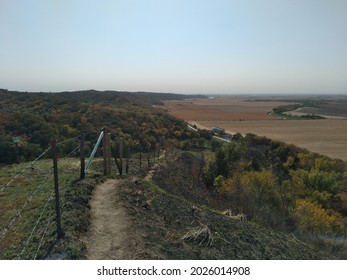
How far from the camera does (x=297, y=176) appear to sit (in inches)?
1505

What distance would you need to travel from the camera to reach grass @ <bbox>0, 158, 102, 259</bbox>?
6676 millimetres

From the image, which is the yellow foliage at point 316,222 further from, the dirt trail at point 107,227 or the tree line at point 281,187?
the dirt trail at point 107,227

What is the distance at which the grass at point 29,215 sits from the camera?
668cm

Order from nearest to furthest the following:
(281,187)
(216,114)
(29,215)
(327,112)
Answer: (29,215)
(281,187)
(216,114)
(327,112)

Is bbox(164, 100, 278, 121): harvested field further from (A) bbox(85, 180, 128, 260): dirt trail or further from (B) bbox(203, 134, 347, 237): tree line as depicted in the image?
(A) bbox(85, 180, 128, 260): dirt trail

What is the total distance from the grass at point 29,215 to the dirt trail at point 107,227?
846 mm

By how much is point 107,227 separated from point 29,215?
2.46 m

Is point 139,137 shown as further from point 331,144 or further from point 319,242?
point 331,144

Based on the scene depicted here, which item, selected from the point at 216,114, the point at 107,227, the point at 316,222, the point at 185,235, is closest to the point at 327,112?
the point at 216,114

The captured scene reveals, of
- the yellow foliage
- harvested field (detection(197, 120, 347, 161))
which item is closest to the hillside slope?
the yellow foliage

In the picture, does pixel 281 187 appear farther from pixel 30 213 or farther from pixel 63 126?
pixel 63 126

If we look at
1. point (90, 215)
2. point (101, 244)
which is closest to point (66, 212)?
point (90, 215)

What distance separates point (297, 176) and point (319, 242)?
81.7 feet

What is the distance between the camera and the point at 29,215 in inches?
338
